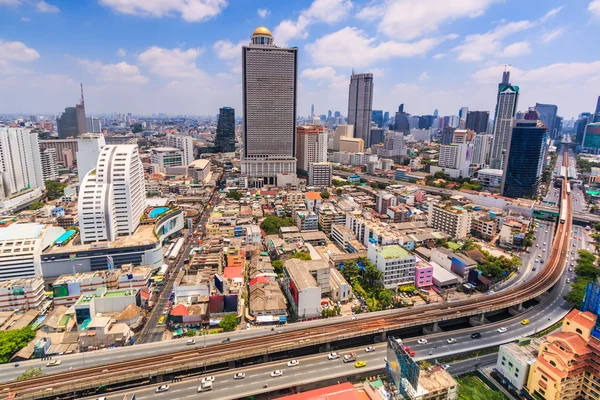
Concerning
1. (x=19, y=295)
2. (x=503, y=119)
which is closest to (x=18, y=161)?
(x=19, y=295)

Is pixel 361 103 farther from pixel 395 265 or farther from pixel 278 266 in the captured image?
pixel 395 265

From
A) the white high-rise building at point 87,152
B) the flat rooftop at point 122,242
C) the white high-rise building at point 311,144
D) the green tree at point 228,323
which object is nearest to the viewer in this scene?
the green tree at point 228,323

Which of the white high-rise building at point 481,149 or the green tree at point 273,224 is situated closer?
the green tree at point 273,224

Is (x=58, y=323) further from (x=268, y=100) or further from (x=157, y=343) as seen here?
(x=268, y=100)

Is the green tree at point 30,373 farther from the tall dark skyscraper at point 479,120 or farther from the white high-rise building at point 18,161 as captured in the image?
the tall dark skyscraper at point 479,120

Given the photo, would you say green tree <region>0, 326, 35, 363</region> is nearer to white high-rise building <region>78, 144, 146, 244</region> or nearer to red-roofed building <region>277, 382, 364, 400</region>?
white high-rise building <region>78, 144, 146, 244</region>

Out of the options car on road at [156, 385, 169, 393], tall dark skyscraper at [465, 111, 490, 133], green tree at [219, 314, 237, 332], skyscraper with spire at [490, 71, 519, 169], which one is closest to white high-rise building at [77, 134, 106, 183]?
green tree at [219, 314, 237, 332]

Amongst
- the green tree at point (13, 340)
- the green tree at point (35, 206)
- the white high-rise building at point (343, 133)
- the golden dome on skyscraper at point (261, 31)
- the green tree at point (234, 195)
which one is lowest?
the green tree at point (13, 340)

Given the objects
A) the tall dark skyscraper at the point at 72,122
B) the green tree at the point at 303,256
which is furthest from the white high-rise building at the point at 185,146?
the green tree at the point at 303,256
